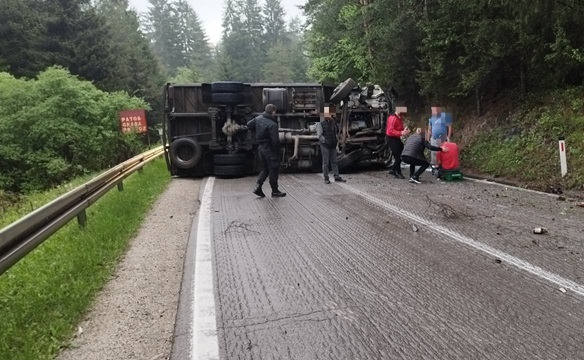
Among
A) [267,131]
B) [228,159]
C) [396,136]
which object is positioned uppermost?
[267,131]

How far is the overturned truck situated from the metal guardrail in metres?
4.38

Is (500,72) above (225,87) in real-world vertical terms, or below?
above

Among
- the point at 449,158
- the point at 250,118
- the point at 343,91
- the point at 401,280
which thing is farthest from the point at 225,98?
the point at 401,280

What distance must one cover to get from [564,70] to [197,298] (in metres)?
11.1

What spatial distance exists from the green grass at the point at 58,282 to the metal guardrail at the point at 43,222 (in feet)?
1.14

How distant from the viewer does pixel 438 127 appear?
11969 millimetres

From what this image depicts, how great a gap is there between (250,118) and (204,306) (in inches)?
369

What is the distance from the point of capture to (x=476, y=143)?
13539 mm

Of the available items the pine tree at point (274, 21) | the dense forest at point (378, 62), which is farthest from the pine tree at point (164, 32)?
the dense forest at point (378, 62)

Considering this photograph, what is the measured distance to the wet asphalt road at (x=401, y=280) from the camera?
3.35 metres

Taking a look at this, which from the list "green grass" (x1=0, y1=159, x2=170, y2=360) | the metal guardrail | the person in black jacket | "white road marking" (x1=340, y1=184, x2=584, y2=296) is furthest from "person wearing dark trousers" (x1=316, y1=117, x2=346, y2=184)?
the metal guardrail

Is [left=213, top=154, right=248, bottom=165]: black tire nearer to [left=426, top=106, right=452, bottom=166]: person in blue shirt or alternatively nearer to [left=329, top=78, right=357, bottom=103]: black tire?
[left=329, top=78, right=357, bottom=103]: black tire

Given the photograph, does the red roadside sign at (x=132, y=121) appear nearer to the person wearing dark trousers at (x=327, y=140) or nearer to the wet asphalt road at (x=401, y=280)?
the person wearing dark trousers at (x=327, y=140)

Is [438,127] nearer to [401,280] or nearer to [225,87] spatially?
[225,87]
